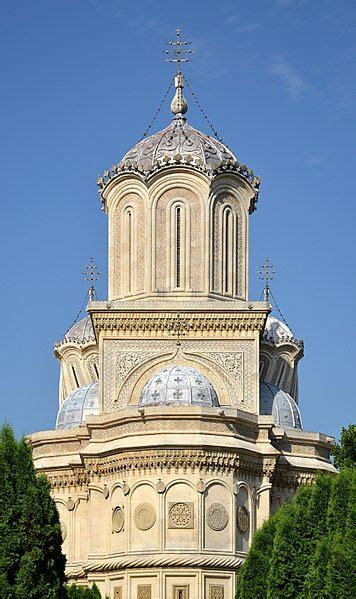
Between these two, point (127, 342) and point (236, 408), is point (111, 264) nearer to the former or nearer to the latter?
point (127, 342)

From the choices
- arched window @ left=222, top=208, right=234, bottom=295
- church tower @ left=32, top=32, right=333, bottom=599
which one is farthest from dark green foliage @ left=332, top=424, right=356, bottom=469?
arched window @ left=222, top=208, right=234, bottom=295

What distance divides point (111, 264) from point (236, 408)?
6.77m

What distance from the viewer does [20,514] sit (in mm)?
36750

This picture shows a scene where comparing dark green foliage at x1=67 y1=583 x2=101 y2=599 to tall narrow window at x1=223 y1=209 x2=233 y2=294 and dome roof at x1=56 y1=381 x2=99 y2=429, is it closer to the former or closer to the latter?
dome roof at x1=56 y1=381 x2=99 y2=429

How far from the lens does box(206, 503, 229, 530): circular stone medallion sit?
48469mm

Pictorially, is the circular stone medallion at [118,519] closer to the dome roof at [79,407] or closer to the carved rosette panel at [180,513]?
the carved rosette panel at [180,513]

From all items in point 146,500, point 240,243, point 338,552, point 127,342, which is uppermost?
point 240,243

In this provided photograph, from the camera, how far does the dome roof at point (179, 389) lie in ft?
163

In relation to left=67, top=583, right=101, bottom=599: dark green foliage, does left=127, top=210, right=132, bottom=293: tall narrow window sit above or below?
above

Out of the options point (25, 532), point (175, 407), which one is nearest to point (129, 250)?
point (175, 407)

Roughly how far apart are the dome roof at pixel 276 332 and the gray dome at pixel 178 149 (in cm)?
698

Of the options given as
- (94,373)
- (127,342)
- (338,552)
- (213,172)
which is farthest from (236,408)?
(338,552)

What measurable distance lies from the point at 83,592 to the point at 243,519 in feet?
17.9

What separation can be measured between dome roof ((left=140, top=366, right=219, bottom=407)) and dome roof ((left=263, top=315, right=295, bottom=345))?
961cm
